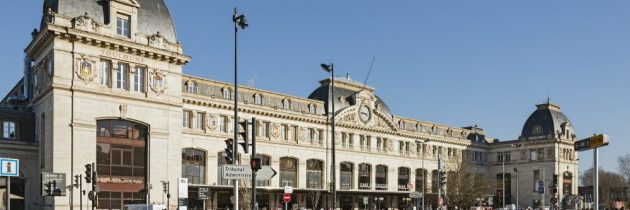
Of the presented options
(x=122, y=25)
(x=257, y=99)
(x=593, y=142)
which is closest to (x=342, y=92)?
(x=257, y=99)

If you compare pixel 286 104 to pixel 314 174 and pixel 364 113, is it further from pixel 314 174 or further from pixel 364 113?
pixel 364 113

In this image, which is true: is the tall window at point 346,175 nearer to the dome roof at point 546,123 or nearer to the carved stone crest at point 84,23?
the dome roof at point 546,123

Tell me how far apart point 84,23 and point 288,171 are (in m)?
38.3

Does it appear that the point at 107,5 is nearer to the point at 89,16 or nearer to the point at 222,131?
the point at 89,16

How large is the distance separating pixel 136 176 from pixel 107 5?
1243 centimetres

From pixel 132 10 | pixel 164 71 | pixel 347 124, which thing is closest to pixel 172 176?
pixel 164 71

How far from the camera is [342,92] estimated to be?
90.3 m

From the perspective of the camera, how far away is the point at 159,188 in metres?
50.1

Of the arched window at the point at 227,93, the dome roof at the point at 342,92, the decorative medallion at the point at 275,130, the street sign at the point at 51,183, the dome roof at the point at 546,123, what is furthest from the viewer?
the dome roof at the point at 546,123

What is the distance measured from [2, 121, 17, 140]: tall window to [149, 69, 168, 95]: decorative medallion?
10432 millimetres

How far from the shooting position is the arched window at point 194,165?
68.7 m

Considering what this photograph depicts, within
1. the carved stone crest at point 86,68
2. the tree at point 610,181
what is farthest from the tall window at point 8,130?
the tree at point 610,181

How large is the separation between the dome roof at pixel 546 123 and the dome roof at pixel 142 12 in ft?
255

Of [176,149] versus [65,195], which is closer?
[65,195]
